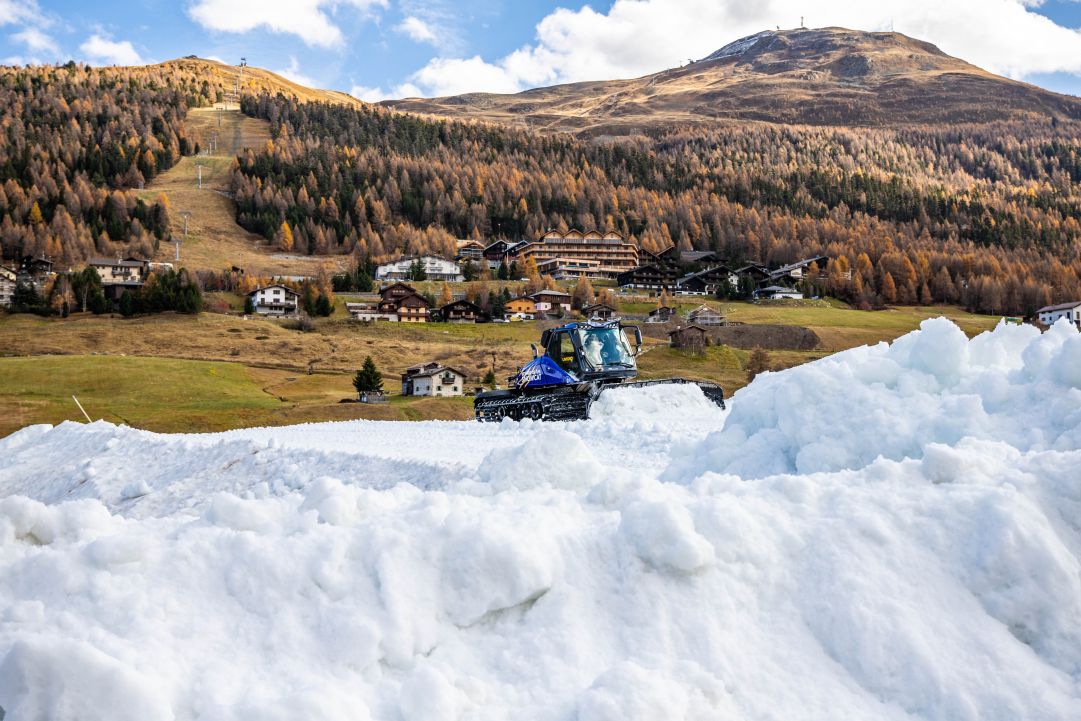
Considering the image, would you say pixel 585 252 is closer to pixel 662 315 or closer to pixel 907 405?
pixel 662 315

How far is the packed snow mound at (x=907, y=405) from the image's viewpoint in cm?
942

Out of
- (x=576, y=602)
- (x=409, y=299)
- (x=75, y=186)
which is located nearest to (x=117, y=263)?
(x=409, y=299)

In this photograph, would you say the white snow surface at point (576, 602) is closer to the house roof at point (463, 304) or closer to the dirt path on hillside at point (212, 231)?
the house roof at point (463, 304)

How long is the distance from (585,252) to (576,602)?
475 feet

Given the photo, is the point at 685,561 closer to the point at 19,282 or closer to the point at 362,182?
the point at 19,282

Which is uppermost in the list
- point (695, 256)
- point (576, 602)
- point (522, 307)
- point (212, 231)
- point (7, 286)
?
point (212, 231)

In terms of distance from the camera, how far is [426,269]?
137500 mm

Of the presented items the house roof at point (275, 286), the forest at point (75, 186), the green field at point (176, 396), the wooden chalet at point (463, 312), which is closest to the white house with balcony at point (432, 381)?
the green field at point (176, 396)

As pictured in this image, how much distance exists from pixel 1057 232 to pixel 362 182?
505 feet

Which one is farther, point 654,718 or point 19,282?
point 19,282

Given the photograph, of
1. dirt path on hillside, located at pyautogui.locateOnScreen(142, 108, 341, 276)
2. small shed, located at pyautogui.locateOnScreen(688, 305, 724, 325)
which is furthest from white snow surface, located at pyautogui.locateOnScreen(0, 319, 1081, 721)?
dirt path on hillside, located at pyautogui.locateOnScreen(142, 108, 341, 276)

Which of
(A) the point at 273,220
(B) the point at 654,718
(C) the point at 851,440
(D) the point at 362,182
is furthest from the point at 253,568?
(D) the point at 362,182

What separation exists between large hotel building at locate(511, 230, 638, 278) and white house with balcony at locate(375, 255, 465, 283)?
44.3 feet

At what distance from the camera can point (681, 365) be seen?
231ft
